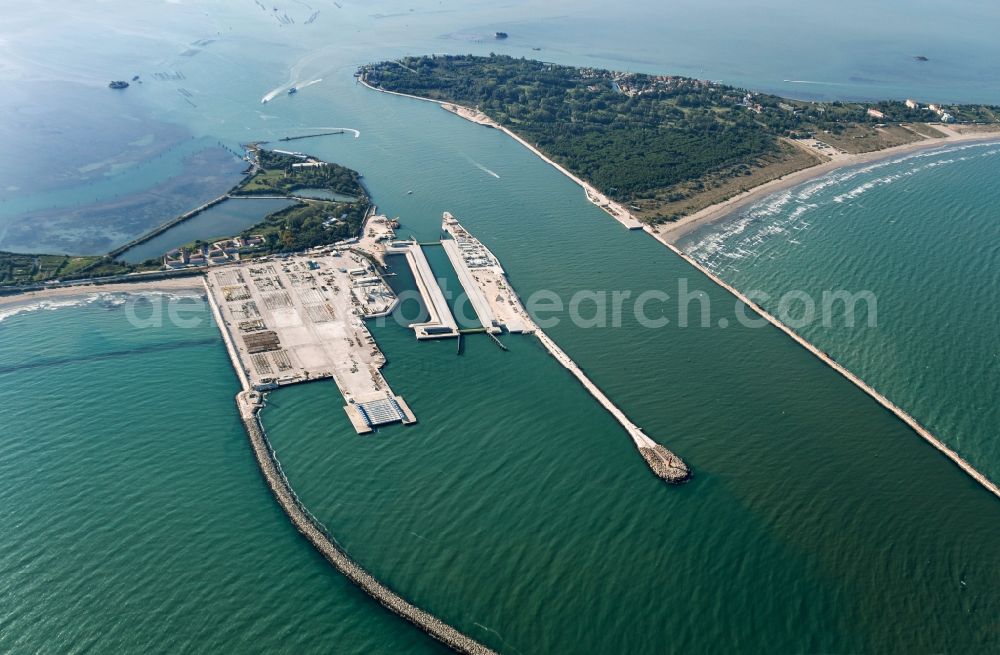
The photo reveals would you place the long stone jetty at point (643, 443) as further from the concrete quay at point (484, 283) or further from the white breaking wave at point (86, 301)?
the white breaking wave at point (86, 301)

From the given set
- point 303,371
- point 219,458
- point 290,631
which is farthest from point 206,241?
point 290,631

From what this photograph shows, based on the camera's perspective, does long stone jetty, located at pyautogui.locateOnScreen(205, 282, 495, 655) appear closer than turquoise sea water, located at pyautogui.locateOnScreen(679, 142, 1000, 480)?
Yes

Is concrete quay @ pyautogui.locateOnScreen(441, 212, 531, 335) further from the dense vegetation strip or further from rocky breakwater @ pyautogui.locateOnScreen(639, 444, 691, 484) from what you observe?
the dense vegetation strip

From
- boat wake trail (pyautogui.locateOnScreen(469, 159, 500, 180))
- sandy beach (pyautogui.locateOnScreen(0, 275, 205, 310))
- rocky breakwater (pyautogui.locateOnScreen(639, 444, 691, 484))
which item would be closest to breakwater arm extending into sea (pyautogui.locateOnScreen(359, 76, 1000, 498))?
rocky breakwater (pyautogui.locateOnScreen(639, 444, 691, 484))

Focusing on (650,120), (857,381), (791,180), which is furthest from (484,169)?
(857,381)

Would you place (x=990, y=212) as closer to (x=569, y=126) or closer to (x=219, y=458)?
(x=569, y=126)

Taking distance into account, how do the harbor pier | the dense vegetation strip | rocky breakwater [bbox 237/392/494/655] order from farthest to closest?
the dense vegetation strip → the harbor pier → rocky breakwater [bbox 237/392/494/655]

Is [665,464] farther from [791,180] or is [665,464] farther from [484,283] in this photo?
[791,180]
